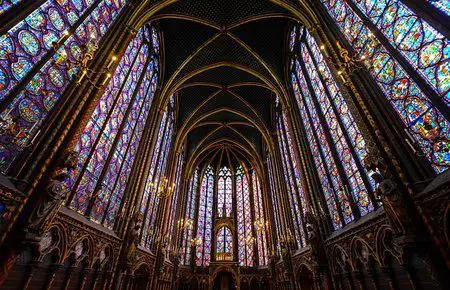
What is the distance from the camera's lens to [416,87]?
5.89 meters

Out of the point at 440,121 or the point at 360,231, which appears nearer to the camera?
the point at 440,121

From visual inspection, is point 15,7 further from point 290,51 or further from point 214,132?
point 214,132

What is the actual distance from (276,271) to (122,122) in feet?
55.1

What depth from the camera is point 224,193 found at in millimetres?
29062

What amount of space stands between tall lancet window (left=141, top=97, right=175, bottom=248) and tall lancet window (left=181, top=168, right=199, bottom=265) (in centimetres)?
626

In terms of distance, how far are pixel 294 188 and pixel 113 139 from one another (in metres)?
11.5

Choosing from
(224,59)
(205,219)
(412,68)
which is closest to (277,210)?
(205,219)

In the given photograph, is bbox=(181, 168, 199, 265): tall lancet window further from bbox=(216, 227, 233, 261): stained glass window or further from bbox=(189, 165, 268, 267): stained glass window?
bbox=(216, 227, 233, 261): stained glass window

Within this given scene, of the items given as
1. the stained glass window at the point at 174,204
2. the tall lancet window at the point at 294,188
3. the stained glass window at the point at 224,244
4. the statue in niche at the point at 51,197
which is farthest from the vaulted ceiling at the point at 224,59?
the stained glass window at the point at 224,244

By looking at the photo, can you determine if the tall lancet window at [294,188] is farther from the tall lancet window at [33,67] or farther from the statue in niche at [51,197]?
the tall lancet window at [33,67]

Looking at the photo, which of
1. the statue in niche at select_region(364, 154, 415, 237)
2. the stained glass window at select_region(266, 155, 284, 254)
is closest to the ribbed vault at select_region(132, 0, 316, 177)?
the stained glass window at select_region(266, 155, 284, 254)

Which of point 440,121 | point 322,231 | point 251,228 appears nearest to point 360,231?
point 322,231

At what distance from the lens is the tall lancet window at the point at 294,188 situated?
13.9m

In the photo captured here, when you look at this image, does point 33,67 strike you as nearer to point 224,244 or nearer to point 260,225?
point 260,225
